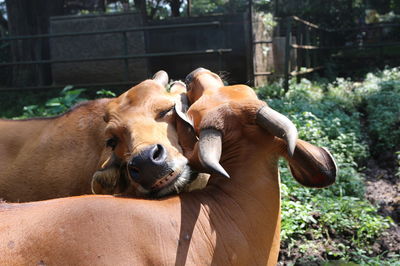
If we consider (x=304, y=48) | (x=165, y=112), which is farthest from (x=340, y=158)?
(x=304, y=48)

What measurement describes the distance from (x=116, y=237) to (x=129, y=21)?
1146 cm

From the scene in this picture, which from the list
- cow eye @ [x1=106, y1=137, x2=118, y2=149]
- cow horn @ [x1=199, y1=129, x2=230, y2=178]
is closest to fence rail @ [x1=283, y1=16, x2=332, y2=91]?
cow eye @ [x1=106, y1=137, x2=118, y2=149]

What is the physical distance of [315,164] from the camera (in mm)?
2781

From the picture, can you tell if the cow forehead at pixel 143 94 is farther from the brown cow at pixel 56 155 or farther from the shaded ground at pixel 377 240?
the shaded ground at pixel 377 240

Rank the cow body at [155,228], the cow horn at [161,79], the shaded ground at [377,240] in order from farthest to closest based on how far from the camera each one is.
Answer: the shaded ground at [377,240], the cow horn at [161,79], the cow body at [155,228]

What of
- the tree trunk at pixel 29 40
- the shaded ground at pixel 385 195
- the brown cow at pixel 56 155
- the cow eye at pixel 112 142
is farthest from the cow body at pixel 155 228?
the tree trunk at pixel 29 40

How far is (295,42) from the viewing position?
16766mm

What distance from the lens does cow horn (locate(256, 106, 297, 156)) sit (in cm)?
259

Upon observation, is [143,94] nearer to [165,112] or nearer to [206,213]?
[165,112]

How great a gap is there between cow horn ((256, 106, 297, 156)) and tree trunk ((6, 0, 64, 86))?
1293 centimetres

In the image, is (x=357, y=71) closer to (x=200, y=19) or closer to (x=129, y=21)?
(x=200, y=19)

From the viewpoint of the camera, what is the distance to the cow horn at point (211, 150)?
8.08 feet

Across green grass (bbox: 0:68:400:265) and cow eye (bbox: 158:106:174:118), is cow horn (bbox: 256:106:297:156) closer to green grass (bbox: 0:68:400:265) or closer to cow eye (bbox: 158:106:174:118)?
cow eye (bbox: 158:106:174:118)

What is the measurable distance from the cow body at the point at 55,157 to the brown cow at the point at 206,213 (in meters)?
1.88
